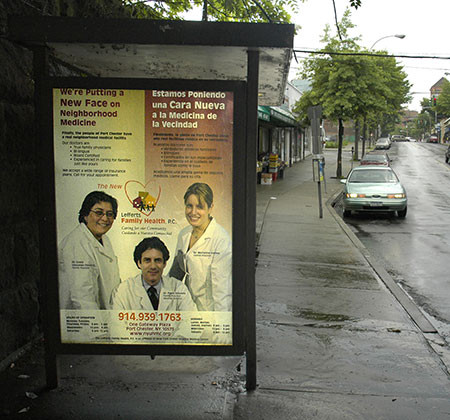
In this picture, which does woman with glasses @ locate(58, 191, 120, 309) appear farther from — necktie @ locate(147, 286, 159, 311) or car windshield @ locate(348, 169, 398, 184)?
car windshield @ locate(348, 169, 398, 184)

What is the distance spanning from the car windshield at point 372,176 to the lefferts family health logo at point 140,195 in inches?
558

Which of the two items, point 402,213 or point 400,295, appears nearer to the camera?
point 400,295

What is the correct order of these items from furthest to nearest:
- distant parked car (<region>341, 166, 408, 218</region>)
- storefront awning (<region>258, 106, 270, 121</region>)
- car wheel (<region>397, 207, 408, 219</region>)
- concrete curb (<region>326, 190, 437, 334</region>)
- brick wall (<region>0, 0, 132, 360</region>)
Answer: storefront awning (<region>258, 106, 270, 121</region>), car wheel (<region>397, 207, 408, 219</region>), distant parked car (<region>341, 166, 408, 218</region>), concrete curb (<region>326, 190, 437, 334</region>), brick wall (<region>0, 0, 132, 360</region>)

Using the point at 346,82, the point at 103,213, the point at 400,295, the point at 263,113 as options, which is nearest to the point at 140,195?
the point at 103,213

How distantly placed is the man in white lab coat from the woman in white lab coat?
73 millimetres

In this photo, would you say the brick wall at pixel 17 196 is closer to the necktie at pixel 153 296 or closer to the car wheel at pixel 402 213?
the necktie at pixel 153 296

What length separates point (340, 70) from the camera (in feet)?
87.6

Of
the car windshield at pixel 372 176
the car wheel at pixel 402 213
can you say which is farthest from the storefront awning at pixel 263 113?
the car wheel at pixel 402 213

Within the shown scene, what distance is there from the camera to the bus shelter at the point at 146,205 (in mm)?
3936

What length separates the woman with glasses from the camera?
13.1 ft

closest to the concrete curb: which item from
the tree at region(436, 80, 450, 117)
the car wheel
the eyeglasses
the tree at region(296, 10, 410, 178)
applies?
the eyeglasses

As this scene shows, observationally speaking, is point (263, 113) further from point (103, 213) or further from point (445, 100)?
point (445, 100)

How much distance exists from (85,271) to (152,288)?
51cm

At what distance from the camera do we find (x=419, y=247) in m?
11.8
